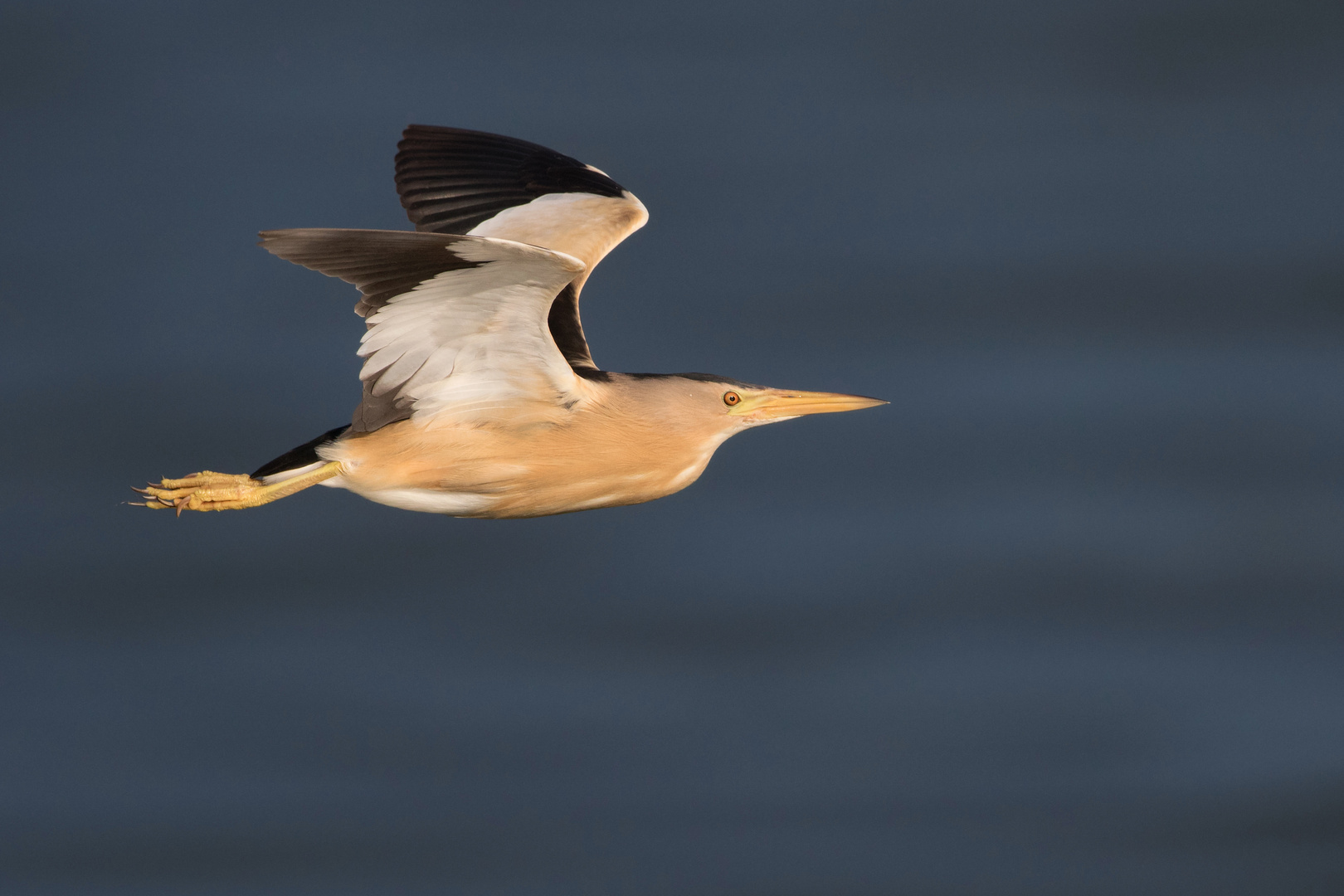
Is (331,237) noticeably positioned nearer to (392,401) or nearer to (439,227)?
(392,401)

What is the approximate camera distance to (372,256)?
17.0 ft

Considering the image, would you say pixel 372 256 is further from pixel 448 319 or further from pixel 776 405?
pixel 776 405

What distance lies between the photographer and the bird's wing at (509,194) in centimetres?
745

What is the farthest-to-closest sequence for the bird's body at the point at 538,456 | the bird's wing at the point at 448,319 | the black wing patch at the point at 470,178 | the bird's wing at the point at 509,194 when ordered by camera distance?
1. the black wing patch at the point at 470,178
2. the bird's wing at the point at 509,194
3. the bird's body at the point at 538,456
4. the bird's wing at the point at 448,319

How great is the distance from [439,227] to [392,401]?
1.91m

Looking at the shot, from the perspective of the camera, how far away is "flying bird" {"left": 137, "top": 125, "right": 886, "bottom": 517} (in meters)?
5.33

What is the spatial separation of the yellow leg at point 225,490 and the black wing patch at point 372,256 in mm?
894

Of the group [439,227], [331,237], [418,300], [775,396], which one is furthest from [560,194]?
[331,237]

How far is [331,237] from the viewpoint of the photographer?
4.88 m

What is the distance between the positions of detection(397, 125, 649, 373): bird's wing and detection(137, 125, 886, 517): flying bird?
2.31 ft

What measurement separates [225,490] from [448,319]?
1.23 metres

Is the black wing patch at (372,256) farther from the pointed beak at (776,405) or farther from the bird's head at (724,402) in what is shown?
the pointed beak at (776,405)

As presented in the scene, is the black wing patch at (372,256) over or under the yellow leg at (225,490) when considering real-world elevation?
over

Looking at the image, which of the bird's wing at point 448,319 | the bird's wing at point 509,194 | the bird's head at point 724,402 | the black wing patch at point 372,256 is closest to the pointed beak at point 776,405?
the bird's head at point 724,402
